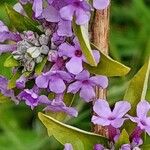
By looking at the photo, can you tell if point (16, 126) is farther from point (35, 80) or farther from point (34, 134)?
point (35, 80)

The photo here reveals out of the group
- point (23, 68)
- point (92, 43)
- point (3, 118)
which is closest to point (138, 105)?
point (92, 43)

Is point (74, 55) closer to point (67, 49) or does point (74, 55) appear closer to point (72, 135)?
point (67, 49)

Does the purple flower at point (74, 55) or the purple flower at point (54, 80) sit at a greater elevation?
the purple flower at point (74, 55)

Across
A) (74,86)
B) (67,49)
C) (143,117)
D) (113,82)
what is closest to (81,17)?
(67,49)

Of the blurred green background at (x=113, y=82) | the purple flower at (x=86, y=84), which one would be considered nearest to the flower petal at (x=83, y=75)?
the purple flower at (x=86, y=84)

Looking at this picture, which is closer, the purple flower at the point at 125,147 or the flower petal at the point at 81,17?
the flower petal at the point at 81,17

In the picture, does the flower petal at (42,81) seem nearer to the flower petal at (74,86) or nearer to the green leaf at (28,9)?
the flower petal at (74,86)
